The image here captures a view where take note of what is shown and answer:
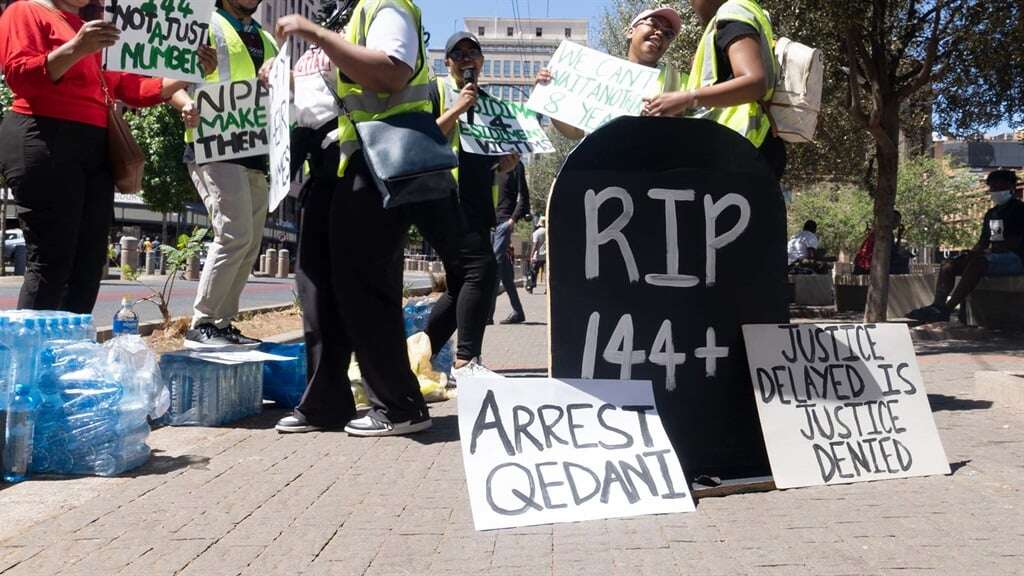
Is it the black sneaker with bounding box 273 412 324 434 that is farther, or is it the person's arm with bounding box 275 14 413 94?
the black sneaker with bounding box 273 412 324 434

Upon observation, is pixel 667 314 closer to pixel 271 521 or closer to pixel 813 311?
pixel 271 521

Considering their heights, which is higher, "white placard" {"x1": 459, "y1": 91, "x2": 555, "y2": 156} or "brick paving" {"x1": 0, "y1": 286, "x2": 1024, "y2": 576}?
"white placard" {"x1": 459, "y1": 91, "x2": 555, "y2": 156}

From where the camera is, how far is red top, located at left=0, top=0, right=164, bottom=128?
4.48 m

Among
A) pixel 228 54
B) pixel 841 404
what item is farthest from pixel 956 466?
pixel 228 54

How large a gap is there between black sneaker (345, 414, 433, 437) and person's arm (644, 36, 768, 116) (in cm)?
168

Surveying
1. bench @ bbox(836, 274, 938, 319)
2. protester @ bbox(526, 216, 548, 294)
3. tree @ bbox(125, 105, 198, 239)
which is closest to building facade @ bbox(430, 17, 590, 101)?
tree @ bbox(125, 105, 198, 239)

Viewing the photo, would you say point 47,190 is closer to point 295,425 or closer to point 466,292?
point 295,425

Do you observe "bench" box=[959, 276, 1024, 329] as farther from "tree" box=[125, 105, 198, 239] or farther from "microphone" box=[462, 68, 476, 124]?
"tree" box=[125, 105, 198, 239]

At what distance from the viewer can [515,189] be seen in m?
10.3

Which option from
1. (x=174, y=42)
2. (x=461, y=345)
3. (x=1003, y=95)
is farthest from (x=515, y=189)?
(x=1003, y=95)

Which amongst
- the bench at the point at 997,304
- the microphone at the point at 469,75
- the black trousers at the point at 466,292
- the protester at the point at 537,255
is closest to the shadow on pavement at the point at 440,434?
the black trousers at the point at 466,292

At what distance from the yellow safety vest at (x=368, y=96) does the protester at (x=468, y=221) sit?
0.85 metres

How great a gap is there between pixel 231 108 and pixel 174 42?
1.35 ft

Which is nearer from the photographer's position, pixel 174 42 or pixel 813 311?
pixel 174 42
